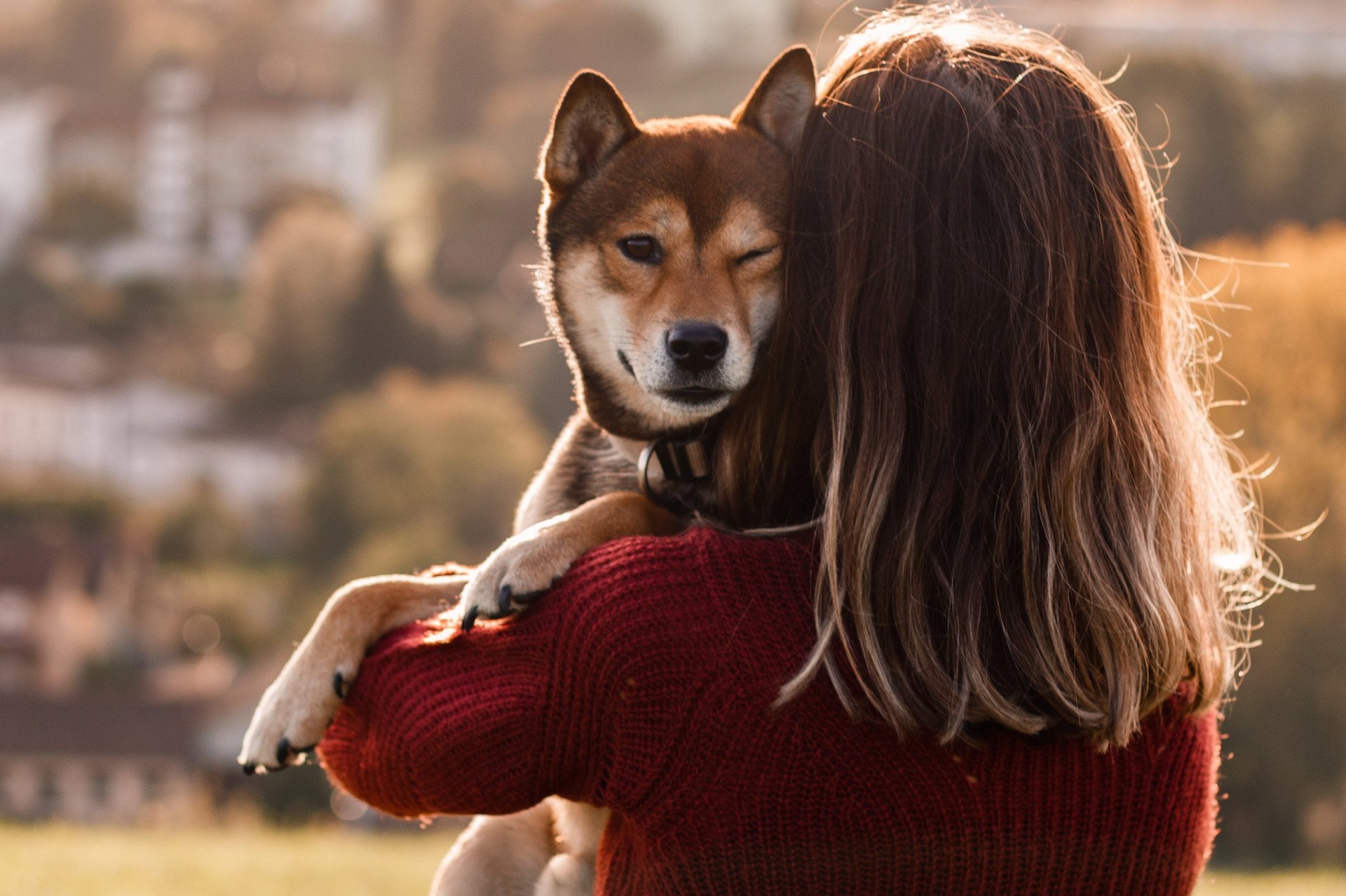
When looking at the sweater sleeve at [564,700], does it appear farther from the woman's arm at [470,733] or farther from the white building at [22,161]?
the white building at [22,161]

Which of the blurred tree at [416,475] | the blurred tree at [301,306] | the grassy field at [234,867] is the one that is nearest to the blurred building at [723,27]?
the blurred tree at [301,306]

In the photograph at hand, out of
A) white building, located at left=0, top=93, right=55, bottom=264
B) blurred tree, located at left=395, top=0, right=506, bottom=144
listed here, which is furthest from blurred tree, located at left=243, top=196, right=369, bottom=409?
white building, located at left=0, top=93, right=55, bottom=264

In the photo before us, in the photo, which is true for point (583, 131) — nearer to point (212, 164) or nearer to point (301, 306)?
point (301, 306)

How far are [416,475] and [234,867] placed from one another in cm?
4031

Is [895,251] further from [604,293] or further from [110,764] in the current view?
[110,764]

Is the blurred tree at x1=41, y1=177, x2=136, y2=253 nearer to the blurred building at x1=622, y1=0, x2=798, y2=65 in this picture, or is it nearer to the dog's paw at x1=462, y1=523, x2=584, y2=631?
the blurred building at x1=622, y1=0, x2=798, y2=65

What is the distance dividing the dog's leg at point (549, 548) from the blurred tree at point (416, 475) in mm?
41422

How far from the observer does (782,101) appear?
2.78 meters

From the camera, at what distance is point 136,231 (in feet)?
204

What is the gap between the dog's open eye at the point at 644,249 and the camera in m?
2.81

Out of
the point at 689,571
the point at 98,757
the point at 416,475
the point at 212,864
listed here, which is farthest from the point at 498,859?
the point at 416,475

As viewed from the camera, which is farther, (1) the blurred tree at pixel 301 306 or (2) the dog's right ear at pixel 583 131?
(1) the blurred tree at pixel 301 306

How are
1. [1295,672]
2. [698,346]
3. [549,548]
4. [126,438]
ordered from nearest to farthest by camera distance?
[549,548], [698,346], [1295,672], [126,438]

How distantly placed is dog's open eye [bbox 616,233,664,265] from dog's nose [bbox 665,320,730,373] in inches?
8.7
